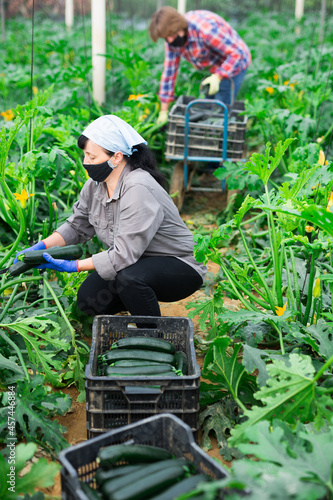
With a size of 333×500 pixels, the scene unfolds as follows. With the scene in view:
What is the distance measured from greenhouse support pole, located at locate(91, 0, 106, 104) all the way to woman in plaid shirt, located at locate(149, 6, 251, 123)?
103 centimetres

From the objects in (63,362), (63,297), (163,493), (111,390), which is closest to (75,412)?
(63,362)

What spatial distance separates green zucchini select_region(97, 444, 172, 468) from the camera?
2115mm

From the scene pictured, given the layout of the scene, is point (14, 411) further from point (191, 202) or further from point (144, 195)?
point (191, 202)

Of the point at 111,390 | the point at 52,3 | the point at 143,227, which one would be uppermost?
the point at 52,3

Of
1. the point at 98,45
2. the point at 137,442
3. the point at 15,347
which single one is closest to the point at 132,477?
the point at 137,442

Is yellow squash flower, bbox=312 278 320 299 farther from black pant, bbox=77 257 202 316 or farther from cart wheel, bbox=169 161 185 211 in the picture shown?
cart wheel, bbox=169 161 185 211

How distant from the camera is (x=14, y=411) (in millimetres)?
2617

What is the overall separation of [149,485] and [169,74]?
17.0 ft

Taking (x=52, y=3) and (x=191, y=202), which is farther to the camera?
(x=52, y=3)

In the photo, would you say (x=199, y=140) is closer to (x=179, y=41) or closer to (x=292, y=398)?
(x=179, y=41)

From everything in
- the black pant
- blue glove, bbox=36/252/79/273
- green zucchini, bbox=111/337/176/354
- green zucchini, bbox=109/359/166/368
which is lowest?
green zucchini, bbox=109/359/166/368

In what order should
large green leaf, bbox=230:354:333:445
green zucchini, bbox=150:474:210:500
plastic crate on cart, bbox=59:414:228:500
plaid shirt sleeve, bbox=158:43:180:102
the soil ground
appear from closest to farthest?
green zucchini, bbox=150:474:210:500, plastic crate on cart, bbox=59:414:228:500, large green leaf, bbox=230:354:333:445, the soil ground, plaid shirt sleeve, bbox=158:43:180:102

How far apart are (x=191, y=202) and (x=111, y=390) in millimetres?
4190

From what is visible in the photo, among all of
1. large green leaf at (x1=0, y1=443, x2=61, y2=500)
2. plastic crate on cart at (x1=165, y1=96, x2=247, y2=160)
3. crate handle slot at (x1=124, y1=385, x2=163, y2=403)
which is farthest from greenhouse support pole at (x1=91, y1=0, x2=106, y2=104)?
large green leaf at (x1=0, y1=443, x2=61, y2=500)
